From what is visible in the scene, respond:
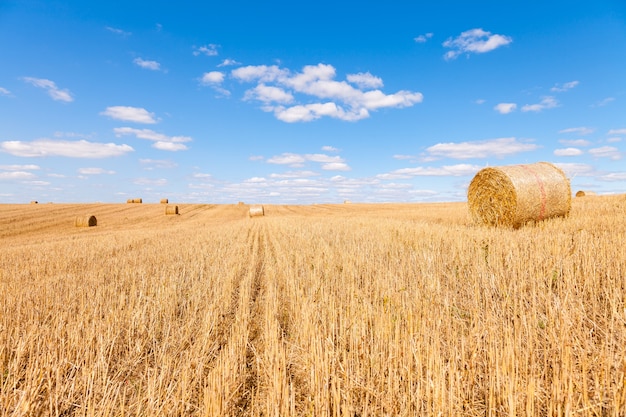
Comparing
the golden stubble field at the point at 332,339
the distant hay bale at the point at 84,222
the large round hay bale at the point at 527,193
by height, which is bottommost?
the golden stubble field at the point at 332,339

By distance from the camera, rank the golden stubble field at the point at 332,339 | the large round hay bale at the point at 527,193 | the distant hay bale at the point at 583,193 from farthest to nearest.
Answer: the distant hay bale at the point at 583,193 < the large round hay bale at the point at 527,193 < the golden stubble field at the point at 332,339

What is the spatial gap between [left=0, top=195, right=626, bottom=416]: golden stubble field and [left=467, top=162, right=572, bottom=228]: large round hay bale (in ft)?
15.3

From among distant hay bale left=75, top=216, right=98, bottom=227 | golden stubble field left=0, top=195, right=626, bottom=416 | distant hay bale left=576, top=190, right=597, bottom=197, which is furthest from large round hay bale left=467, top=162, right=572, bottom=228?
distant hay bale left=75, top=216, right=98, bottom=227

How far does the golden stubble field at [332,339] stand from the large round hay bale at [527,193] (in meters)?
4.65

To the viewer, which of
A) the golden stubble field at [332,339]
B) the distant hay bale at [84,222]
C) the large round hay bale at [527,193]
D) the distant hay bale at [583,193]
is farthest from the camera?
the distant hay bale at [583,193]

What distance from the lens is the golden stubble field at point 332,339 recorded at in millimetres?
Answer: 2359

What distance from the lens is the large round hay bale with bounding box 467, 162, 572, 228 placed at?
10.9 metres

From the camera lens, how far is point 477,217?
43.1ft

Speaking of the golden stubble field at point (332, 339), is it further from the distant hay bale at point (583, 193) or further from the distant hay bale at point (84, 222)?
the distant hay bale at point (583, 193)

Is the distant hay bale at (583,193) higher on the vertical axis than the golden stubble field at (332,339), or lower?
higher

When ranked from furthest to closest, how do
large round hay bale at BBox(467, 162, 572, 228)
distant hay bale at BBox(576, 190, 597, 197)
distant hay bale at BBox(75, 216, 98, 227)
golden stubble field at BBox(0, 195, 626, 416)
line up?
1. distant hay bale at BBox(576, 190, 597, 197)
2. distant hay bale at BBox(75, 216, 98, 227)
3. large round hay bale at BBox(467, 162, 572, 228)
4. golden stubble field at BBox(0, 195, 626, 416)

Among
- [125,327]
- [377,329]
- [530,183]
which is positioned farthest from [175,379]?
[530,183]

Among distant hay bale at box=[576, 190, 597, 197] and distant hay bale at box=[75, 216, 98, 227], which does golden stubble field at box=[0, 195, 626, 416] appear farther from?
distant hay bale at box=[576, 190, 597, 197]

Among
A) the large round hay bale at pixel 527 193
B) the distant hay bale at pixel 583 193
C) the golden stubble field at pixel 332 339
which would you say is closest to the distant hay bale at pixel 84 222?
the golden stubble field at pixel 332 339
